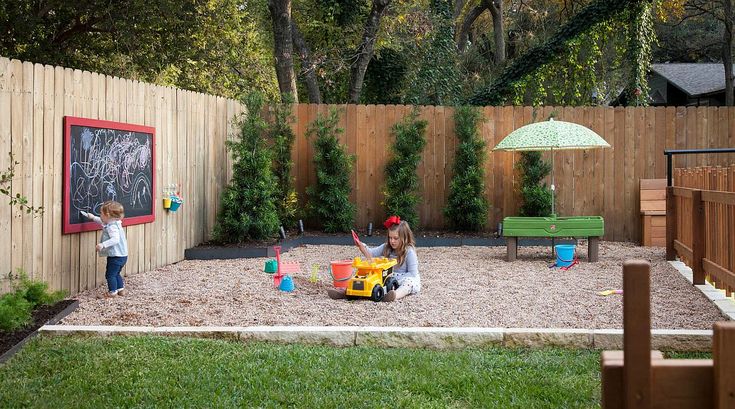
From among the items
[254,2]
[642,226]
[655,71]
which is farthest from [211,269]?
[655,71]

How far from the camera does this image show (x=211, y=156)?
41.5 ft

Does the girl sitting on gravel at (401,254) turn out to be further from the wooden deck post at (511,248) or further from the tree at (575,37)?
the tree at (575,37)

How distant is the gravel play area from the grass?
3.25ft

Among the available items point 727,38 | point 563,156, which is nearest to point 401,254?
point 563,156

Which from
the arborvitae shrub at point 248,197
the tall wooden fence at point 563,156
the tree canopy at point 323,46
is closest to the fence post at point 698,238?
the tall wooden fence at point 563,156

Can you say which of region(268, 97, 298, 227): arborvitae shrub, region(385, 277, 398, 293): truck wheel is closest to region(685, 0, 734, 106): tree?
region(268, 97, 298, 227): arborvitae shrub

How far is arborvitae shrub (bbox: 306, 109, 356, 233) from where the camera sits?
45.5ft

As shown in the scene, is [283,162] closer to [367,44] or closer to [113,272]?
[113,272]

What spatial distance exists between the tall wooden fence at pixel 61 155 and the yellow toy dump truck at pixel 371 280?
9.53ft

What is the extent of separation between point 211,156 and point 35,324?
21.2ft

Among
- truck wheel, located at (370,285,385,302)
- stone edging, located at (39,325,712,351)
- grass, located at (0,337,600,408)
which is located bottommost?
grass, located at (0,337,600,408)

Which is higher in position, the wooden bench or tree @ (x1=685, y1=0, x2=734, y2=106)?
tree @ (x1=685, y1=0, x2=734, y2=106)

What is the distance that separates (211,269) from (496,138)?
6319 mm

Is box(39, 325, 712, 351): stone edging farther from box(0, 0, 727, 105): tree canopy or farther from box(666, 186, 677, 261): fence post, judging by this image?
box(0, 0, 727, 105): tree canopy
